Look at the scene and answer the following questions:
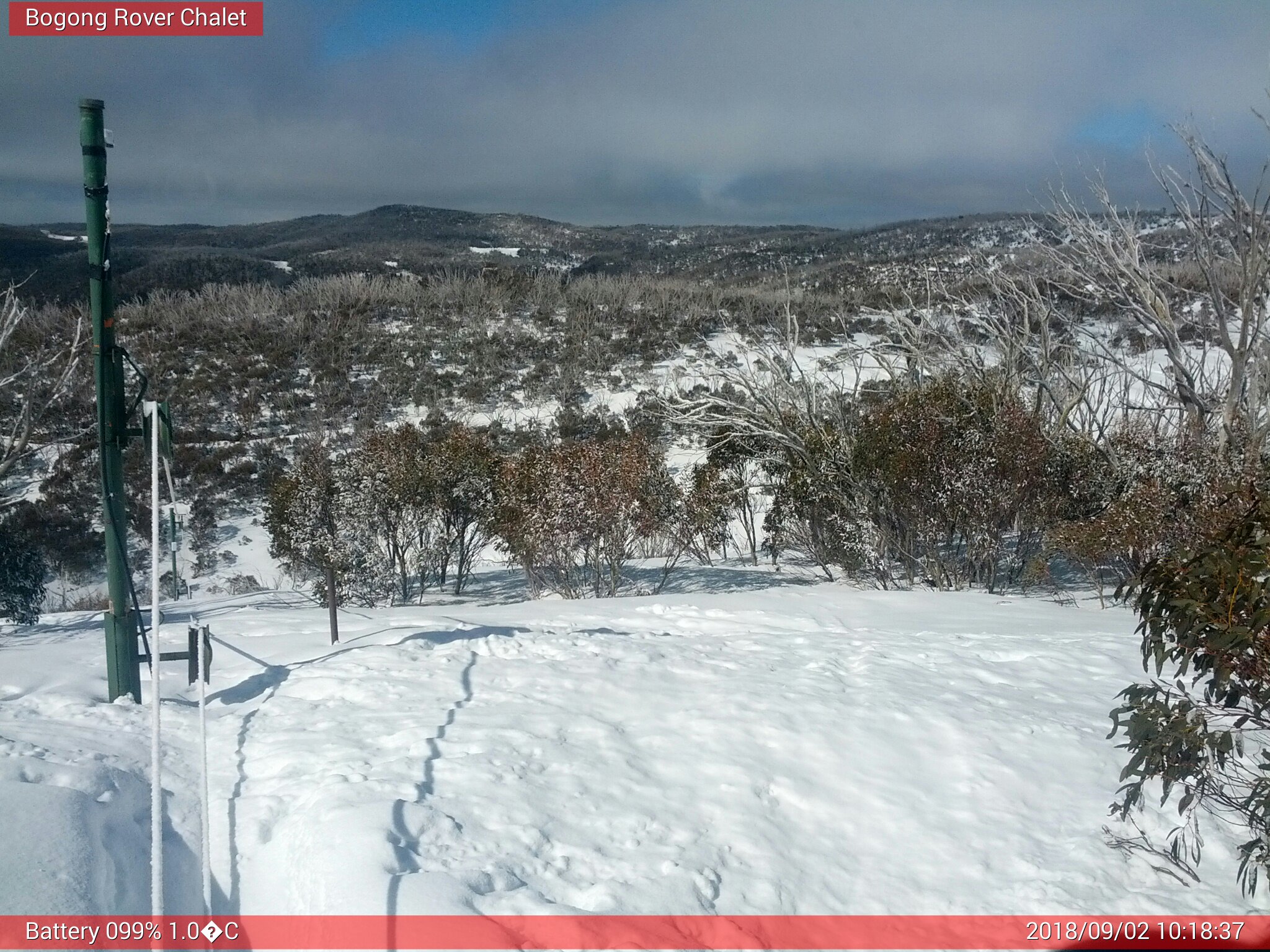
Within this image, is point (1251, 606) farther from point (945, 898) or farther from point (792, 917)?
point (792, 917)

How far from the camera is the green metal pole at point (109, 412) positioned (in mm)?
5531

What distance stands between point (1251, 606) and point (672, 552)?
35.5 ft

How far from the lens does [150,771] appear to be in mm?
4711

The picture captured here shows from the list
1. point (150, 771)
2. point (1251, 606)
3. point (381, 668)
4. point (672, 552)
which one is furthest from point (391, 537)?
point (1251, 606)

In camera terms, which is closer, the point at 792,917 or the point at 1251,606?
the point at 1251,606

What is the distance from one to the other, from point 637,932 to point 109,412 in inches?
181

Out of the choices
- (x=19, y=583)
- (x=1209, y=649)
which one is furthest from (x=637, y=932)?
(x=19, y=583)

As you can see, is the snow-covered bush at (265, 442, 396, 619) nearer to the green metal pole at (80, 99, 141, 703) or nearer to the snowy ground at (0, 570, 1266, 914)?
the snowy ground at (0, 570, 1266, 914)

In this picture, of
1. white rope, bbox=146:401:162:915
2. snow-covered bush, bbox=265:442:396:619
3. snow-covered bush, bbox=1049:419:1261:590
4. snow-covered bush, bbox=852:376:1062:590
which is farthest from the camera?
snow-covered bush, bbox=265:442:396:619

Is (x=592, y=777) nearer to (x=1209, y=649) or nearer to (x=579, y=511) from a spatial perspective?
(x=1209, y=649)

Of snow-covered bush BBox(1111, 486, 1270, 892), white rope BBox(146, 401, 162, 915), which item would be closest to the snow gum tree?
white rope BBox(146, 401, 162, 915)

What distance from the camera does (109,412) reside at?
5770 mm

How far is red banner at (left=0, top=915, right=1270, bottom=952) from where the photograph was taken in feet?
10.8

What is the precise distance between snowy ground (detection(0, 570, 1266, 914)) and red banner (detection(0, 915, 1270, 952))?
3.4 inches
